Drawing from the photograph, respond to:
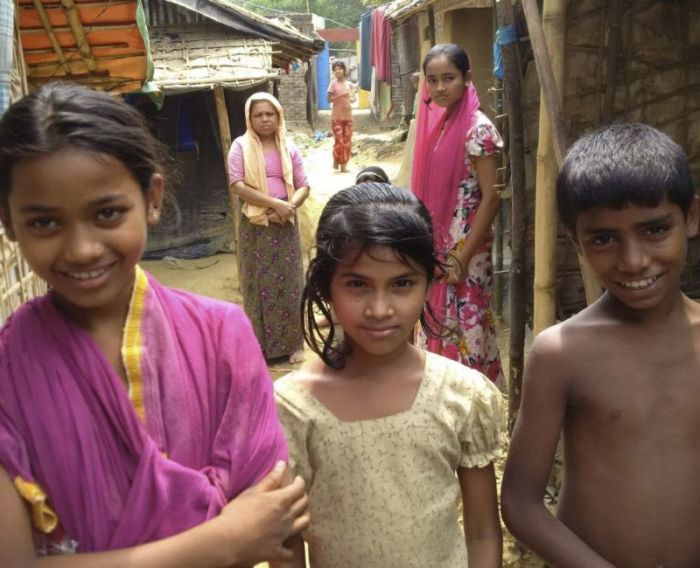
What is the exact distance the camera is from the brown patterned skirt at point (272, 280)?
5289mm

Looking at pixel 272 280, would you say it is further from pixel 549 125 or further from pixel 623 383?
pixel 623 383

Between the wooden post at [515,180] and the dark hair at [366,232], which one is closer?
the dark hair at [366,232]

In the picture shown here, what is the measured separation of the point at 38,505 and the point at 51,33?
2.97 m

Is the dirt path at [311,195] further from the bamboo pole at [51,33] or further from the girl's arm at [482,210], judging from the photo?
the bamboo pole at [51,33]

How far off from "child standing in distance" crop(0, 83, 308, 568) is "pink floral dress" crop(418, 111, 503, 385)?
235 centimetres

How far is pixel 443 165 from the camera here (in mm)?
3461

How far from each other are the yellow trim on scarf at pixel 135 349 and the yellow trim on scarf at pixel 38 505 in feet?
0.62

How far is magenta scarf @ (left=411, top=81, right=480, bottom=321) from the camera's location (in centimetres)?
343

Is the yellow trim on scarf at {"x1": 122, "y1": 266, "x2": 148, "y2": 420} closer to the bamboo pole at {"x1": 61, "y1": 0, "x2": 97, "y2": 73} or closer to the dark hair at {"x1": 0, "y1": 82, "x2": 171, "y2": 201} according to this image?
the dark hair at {"x1": 0, "y1": 82, "x2": 171, "y2": 201}

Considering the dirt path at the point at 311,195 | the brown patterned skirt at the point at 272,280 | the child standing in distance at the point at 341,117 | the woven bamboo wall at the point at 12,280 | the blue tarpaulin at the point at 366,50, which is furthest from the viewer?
the blue tarpaulin at the point at 366,50

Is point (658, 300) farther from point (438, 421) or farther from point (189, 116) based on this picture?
point (189, 116)

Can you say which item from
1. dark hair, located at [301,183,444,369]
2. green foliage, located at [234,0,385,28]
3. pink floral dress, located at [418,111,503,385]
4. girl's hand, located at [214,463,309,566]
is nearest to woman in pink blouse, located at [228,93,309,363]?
pink floral dress, located at [418,111,503,385]

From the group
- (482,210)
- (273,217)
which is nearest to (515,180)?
(482,210)

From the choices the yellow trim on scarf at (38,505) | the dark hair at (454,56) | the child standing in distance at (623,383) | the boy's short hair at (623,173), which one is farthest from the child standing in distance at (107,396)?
the dark hair at (454,56)
